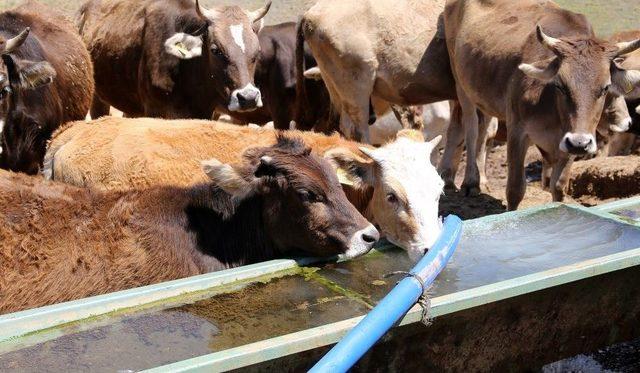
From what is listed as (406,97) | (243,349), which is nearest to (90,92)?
(406,97)

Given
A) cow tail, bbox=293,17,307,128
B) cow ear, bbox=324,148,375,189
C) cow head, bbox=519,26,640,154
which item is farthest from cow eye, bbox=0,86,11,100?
cow head, bbox=519,26,640,154

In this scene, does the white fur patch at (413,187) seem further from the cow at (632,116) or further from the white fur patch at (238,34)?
the cow at (632,116)

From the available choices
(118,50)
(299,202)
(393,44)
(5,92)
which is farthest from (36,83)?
(393,44)

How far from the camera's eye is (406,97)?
8891 mm

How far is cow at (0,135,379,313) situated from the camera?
4125 millimetres

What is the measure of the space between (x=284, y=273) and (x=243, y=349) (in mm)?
1202

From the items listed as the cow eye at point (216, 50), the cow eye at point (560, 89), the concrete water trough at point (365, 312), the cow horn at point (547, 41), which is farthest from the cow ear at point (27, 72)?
the cow eye at point (560, 89)

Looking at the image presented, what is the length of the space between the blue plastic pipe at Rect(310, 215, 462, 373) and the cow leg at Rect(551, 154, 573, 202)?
364 cm

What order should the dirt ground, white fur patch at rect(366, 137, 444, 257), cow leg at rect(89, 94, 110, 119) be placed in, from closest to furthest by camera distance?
1. white fur patch at rect(366, 137, 444, 257)
2. the dirt ground
3. cow leg at rect(89, 94, 110, 119)

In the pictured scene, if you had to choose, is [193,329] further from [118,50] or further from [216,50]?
[118,50]

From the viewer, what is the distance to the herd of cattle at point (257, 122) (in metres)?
4.34

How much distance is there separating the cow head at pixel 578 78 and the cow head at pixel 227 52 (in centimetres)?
271

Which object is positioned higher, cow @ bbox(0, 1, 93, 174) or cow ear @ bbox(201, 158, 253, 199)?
cow ear @ bbox(201, 158, 253, 199)

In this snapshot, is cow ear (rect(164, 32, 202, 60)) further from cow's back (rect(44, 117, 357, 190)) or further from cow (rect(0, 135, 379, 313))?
cow (rect(0, 135, 379, 313))
